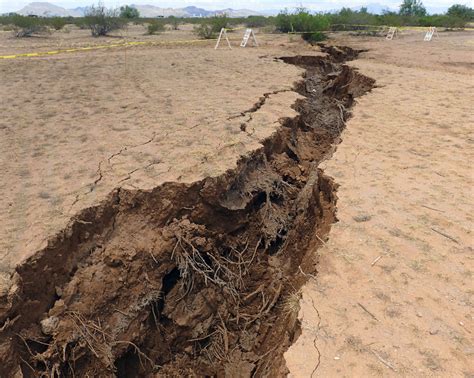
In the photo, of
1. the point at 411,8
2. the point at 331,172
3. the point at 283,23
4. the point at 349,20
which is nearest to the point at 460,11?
the point at 411,8

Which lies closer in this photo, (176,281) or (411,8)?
(176,281)

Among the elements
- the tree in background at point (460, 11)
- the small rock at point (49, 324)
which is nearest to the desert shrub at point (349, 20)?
the tree in background at point (460, 11)

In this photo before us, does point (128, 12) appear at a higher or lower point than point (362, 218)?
lower

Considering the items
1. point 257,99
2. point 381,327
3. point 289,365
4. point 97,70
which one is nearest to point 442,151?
point 257,99

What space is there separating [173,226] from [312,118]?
3546mm

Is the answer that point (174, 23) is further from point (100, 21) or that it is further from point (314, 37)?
point (314, 37)

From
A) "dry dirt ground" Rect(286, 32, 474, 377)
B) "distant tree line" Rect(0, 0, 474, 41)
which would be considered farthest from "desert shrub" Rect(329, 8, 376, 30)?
"dry dirt ground" Rect(286, 32, 474, 377)

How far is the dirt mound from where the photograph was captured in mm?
2902

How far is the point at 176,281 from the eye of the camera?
145 inches

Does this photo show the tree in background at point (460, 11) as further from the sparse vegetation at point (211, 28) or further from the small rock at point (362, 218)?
the small rock at point (362, 218)

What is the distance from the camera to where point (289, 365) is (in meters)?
2.38

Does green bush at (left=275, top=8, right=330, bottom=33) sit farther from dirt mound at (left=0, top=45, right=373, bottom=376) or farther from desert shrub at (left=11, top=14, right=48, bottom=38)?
dirt mound at (left=0, top=45, right=373, bottom=376)

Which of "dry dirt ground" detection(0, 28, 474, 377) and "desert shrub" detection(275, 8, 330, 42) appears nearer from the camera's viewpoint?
"dry dirt ground" detection(0, 28, 474, 377)

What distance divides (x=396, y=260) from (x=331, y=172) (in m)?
1.43
